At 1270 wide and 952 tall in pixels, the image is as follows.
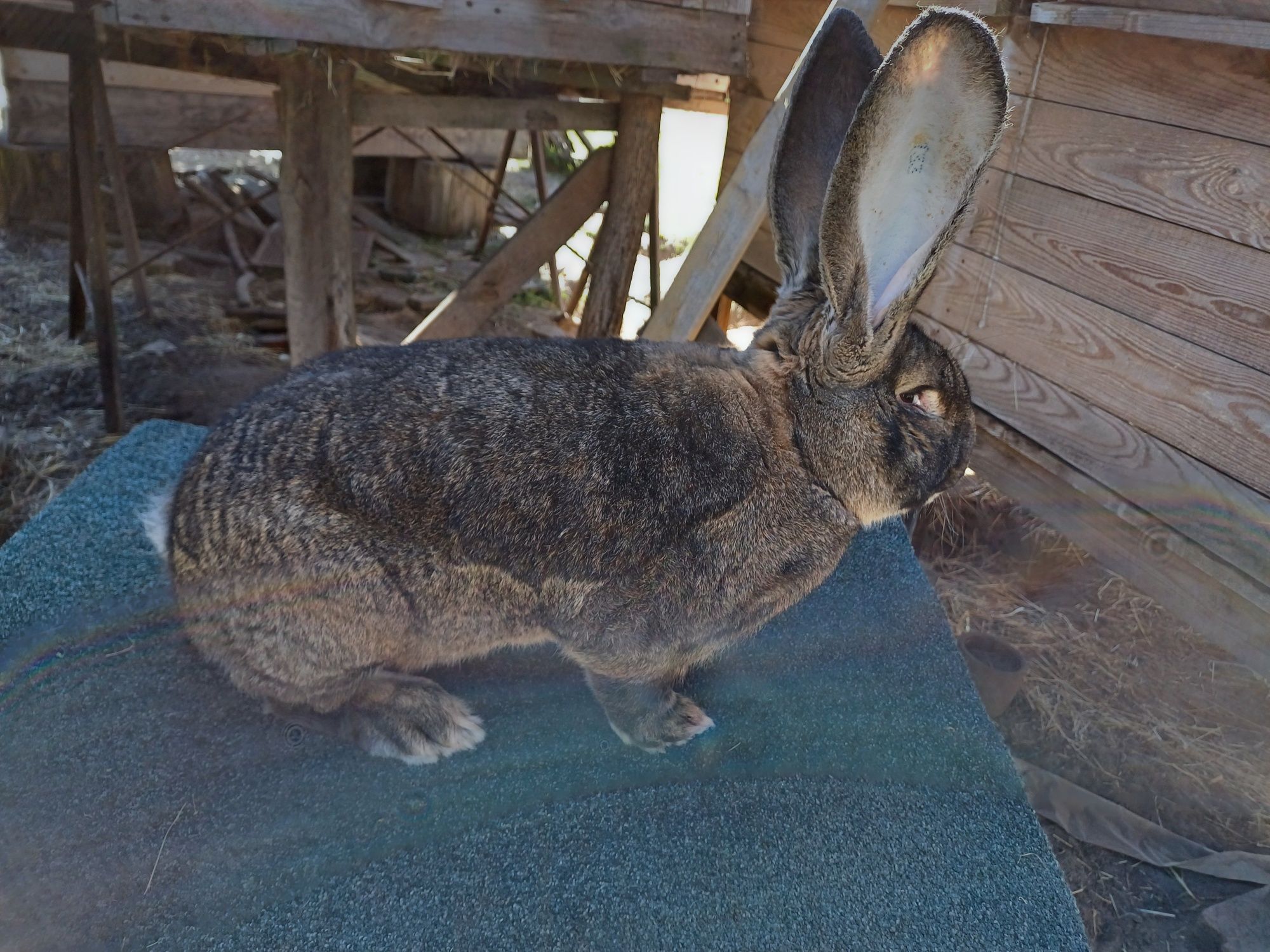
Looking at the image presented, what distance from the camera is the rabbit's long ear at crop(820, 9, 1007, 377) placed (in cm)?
149

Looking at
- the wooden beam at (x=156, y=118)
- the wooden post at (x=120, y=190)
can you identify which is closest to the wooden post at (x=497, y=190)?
the wooden beam at (x=156, y=118)

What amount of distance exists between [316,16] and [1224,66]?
2.63m

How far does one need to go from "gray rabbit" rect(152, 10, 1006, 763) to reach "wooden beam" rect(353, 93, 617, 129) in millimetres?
2073

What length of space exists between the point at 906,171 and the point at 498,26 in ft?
7.10

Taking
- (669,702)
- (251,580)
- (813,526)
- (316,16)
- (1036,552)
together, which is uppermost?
(316,16)

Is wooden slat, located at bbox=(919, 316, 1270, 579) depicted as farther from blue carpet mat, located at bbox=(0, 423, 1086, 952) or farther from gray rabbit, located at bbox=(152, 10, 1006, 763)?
gray rabbit, located at bbox=(152, 10, 1006, 763)

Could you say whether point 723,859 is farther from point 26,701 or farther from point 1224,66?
point 1224,66

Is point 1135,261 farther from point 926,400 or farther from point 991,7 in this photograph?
point 926,400

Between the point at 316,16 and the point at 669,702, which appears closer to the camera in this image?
the point at 669,702

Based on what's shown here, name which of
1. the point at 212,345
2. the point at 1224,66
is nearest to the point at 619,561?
the point at 1224,66

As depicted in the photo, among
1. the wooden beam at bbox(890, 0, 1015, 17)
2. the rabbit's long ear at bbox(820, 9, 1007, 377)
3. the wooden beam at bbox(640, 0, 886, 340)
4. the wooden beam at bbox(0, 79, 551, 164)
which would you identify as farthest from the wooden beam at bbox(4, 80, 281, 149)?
the rabbit's long ear at bbox(820, 9, 1007, 377)

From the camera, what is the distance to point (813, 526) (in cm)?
201

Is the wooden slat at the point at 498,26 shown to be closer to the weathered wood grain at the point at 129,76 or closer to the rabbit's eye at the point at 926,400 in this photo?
the rabbit's eye at the point at 926,400

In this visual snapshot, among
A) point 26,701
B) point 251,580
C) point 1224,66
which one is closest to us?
point 251,580
